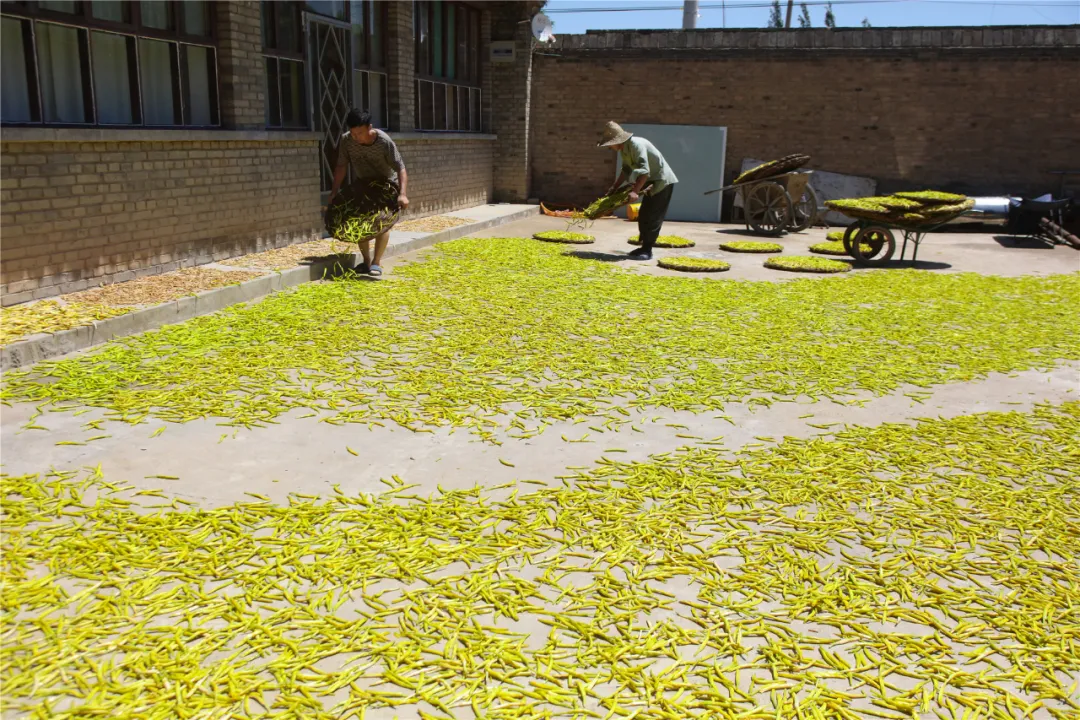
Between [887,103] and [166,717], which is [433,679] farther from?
[887,103]

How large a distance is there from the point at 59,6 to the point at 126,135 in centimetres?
118

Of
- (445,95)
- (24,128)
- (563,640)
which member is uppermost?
(445,95)

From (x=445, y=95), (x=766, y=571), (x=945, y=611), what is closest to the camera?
(x=945, y=611)

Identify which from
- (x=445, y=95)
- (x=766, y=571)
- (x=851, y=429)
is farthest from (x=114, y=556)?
(x=445, y=95)

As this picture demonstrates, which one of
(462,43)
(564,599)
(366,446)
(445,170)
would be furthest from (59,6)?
(462,43)

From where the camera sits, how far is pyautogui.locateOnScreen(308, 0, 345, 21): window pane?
11.6m

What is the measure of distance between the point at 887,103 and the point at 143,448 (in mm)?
17166

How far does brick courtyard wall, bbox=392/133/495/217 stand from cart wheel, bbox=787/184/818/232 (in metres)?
6.43

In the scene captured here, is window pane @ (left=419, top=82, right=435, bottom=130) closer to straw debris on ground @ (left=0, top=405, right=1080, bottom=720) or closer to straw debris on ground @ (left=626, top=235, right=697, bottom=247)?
straw debris on ground @ (left=626, top=235, right=697, bottom=247)

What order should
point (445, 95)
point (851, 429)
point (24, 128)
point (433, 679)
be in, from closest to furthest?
point (433, 679)
point (851, 429)
point (24, 128)
point (445, 95)

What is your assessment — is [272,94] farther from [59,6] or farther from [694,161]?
[694,161]

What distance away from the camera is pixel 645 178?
11.7m

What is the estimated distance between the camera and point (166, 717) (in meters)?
2.40

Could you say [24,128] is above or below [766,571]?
above
